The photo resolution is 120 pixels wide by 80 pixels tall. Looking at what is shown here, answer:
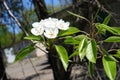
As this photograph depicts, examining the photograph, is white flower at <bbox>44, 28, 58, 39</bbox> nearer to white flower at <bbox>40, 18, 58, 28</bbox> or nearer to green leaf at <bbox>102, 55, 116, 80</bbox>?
white flower at <bbox>40, 18, 58, 28</bbox>

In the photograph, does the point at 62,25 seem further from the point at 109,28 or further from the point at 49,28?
the point at 109,28

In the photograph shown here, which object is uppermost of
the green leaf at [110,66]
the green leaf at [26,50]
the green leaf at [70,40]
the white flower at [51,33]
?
the white flower at [51,33]

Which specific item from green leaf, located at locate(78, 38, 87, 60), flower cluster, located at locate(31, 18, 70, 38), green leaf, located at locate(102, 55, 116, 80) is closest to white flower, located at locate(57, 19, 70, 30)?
flower cluster, located at locate(31, 18, 70, 38)

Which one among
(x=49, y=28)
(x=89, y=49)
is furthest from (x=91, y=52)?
(x=49, y=28)

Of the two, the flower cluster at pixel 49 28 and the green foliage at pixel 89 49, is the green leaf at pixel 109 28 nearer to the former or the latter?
the green foliage at pixel 89 49

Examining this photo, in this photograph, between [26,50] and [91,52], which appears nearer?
[91,52]

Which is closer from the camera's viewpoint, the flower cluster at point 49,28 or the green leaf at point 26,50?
the flower cluster at point 49,28

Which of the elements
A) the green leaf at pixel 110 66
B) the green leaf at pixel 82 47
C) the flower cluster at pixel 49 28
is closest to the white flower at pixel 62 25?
the flower cluster at pixel 49 28

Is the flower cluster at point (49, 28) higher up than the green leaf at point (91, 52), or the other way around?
the flower cluster at point (49, 28)

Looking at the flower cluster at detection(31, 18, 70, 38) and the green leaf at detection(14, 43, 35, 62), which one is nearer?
the flower cluster at detection(31, 18, 70, 38)
